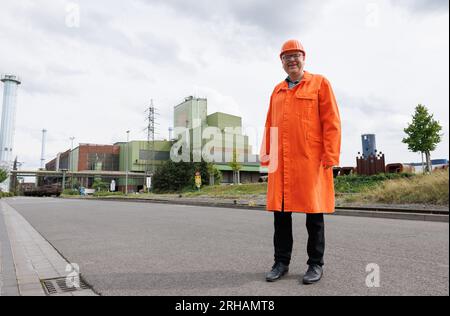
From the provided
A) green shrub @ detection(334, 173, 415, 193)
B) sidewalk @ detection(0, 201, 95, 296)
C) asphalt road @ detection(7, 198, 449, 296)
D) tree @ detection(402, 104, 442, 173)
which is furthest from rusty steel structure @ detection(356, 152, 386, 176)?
sidewalk @ detection(0, 201, 95, 296)

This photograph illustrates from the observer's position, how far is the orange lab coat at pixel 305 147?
110 inches

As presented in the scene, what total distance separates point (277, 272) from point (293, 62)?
186cm

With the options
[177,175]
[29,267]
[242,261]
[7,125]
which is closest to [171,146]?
[177,175]

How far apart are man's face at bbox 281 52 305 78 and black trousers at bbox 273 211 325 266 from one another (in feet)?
4.16

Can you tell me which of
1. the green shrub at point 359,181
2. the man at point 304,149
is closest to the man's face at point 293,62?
the man at point 304,149

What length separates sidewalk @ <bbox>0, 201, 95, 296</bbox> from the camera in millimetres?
2943

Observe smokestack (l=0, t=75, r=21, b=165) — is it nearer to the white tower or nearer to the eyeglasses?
the white tower

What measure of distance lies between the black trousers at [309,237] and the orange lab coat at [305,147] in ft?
0.70

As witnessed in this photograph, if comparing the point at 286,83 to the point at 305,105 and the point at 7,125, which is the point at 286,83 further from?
the point at 7,125

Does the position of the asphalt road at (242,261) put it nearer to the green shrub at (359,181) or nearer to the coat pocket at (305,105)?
the coat pocket at (305,105)

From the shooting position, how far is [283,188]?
Result: 9.70 feet

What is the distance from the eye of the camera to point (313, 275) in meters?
2.94

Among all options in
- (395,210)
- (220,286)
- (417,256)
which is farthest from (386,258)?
(395,210)
